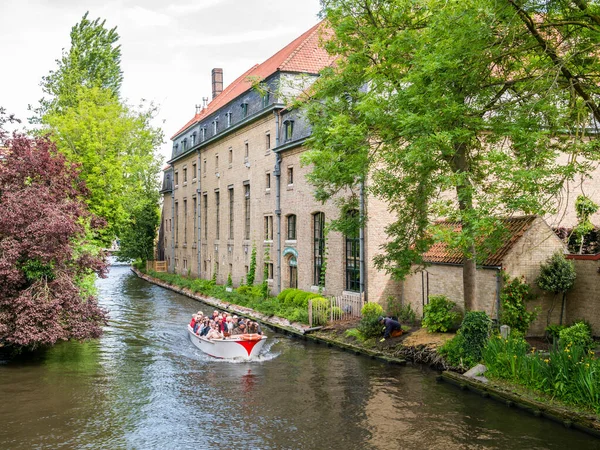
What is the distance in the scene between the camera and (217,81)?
56.9 meters

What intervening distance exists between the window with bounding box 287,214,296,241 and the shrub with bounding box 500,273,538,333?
1366 centimetres

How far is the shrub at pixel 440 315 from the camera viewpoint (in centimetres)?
1880

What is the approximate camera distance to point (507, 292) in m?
17.7

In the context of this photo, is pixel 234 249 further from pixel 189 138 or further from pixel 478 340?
pixel 478 340

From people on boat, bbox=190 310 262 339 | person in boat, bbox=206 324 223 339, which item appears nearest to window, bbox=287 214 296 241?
people on boat, bbox=190 310 262 339

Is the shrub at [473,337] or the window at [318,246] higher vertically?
the window at [318,246]

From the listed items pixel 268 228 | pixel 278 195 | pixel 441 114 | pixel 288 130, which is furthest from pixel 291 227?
pixel 441 114

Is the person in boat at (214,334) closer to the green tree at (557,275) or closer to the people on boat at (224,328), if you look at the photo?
the people on boat at (224,328)

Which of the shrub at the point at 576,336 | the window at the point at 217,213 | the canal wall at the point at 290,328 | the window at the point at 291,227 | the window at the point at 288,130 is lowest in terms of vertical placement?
the canal wall at the point at 290,328

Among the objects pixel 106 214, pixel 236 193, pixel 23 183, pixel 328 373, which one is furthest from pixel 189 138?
pixel 328 373

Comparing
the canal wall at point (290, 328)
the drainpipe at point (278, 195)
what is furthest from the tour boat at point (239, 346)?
the drainpipe at point (278, 195)

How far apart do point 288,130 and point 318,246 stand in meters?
6.15

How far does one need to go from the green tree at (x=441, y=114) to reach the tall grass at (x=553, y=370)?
240 cm

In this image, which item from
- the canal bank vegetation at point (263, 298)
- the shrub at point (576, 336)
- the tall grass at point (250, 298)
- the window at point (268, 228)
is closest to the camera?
the shrub at point (576, 336)
